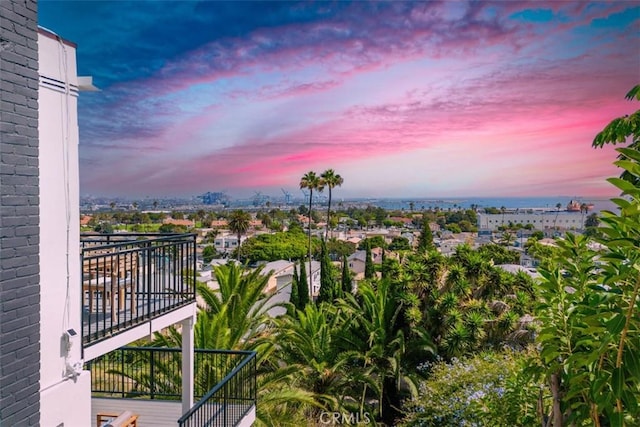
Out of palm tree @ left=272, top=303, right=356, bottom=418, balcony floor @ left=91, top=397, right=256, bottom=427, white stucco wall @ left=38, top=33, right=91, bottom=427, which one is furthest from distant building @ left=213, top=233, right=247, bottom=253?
white stucco wall @ left=38, top=33, right=91, bottom=427

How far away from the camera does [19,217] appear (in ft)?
8.68

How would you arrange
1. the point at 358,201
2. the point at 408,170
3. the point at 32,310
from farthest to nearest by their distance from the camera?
the point at 358,201, the point at 408,170, the point at 32,310

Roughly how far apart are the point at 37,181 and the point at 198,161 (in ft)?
182

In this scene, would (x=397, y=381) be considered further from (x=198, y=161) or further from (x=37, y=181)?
(x=198, y=161)

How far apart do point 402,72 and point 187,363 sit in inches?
429

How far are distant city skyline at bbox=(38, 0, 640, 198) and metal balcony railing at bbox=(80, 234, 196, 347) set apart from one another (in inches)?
44.2

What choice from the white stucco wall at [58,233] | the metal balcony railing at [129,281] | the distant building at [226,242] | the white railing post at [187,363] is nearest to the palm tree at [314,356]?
the white railing post at [187,363]

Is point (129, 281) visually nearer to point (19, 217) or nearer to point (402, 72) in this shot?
point (19, 217)

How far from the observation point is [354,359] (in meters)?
12.5

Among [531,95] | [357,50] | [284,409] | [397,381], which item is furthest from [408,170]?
[284,409]

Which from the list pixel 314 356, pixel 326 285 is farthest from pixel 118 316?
pixel 326 285

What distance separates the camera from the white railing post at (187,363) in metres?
5.47

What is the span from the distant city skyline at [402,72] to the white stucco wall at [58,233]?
43cm

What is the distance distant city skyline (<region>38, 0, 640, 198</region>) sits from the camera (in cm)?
789
